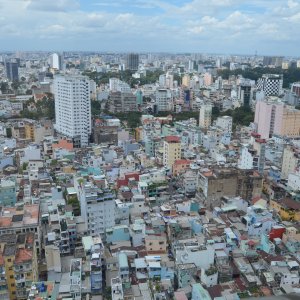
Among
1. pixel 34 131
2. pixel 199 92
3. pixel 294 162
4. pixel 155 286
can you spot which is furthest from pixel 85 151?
pixel 199 92

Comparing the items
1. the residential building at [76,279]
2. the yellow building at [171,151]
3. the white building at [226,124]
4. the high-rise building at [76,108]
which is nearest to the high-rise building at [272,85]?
the white building at [226,124]

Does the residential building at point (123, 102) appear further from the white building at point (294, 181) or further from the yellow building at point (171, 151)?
the white building at point (294, 181)

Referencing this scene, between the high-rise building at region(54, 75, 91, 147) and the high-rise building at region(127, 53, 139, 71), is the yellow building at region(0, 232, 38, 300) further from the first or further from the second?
the high-rise building at region(127, 53, 139, 71)

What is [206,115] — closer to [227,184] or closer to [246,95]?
[246,95]

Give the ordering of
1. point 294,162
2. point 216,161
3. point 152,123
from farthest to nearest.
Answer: point 152,123
point 216,161
point 294,162

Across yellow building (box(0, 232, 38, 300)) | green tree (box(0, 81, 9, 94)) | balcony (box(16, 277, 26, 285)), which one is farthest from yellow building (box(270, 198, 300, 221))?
green tree (box(0, 81, 9, 94))

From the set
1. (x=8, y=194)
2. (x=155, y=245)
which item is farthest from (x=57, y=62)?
(x=155, y=245)

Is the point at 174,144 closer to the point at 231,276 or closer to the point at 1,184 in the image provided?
the point at 1,184
